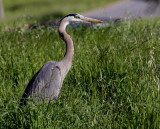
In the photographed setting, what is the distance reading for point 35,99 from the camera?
18.2 feet

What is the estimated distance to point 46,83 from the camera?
609cm

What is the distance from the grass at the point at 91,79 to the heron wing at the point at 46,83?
0.12 m

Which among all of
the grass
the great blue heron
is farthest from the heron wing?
the grass

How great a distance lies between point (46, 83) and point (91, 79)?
580 mm

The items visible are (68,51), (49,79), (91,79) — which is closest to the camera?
(49,79)

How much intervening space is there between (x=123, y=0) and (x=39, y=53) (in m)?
18.6

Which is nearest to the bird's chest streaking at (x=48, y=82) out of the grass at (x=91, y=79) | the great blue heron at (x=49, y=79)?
the great blue heron at (x=49, y=79)

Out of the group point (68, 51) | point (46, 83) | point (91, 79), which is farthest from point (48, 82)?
point (68, 51)

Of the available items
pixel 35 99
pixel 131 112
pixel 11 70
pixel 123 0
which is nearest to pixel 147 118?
pixel 131 112

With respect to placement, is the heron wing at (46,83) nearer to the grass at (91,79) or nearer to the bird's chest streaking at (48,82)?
the bird's chest streaking at (48,82)

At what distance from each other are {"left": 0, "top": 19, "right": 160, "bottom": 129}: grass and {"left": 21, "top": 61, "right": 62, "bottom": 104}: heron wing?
0.38 ft

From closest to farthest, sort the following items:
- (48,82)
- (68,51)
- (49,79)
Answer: (48,82), (49,79), (68,51)

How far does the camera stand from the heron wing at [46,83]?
5.86m

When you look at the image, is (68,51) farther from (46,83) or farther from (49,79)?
(46,83)
